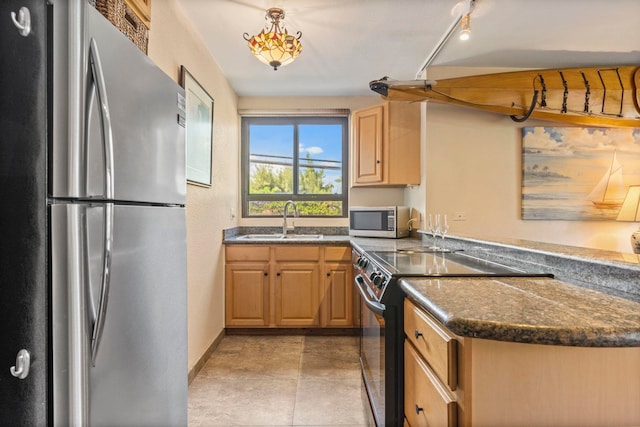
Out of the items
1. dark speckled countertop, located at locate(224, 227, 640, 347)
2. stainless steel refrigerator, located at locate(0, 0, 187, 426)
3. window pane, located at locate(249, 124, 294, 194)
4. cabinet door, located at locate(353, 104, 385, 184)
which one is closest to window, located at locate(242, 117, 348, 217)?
window pane, located at locate(249, 124, 294, 194)

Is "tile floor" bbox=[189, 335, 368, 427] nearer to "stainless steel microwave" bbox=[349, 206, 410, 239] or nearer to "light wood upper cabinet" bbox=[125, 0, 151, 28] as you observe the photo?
"stainless steel microwave" bbox=[349, 206, 410, 239]

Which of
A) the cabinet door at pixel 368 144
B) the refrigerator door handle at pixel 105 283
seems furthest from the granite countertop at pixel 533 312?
the cabinet door at pixel 368 144

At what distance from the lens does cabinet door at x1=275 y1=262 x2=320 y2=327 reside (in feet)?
10.7

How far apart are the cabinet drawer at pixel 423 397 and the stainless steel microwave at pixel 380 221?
1.94 meters

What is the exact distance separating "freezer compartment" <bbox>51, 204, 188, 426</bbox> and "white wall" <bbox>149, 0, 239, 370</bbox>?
109 cm

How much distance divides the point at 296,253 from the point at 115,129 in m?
2.45

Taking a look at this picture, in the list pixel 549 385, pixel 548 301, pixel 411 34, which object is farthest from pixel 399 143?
pixel 549 385

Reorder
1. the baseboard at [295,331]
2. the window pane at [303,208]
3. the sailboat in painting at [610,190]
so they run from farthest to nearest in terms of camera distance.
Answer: the window pane at [303,208], the baseboard at [295,331], the sailboat in painting at [610,190]

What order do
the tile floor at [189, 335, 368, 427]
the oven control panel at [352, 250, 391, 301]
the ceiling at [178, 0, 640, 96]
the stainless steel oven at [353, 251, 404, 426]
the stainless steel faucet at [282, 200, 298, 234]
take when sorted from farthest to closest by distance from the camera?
the stainless steel faucet at [282, 200, 298, 234] < the ceiling at [178, 0, 640, 96] < the tile floor at [189, 335, 368, 427] < the oven control panel at [352, 250, 391, 301] < the stainless steel oven at [353, 251, 404, 426]

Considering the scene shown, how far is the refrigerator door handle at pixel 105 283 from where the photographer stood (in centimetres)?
84

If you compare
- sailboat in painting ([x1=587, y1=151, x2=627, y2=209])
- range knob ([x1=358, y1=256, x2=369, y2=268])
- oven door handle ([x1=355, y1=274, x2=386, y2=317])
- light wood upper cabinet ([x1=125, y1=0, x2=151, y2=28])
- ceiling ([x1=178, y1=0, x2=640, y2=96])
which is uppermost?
ceiling ([x1=178, y1=0, x2=640, y2=96])

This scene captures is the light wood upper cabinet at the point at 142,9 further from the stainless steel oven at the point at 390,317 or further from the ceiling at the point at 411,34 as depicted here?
the stainless steel oven at the point at 390,317

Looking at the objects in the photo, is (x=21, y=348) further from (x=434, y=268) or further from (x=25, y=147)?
(x=434, y=268)

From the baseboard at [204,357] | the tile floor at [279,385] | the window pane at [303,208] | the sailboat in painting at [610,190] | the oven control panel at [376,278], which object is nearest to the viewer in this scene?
the oven control panel at [376,278]
